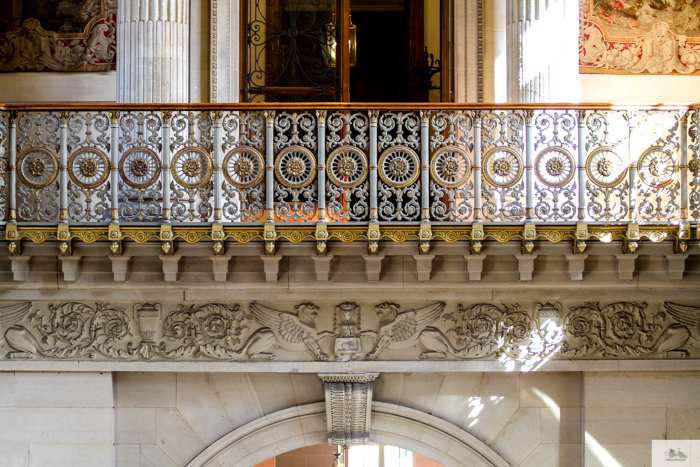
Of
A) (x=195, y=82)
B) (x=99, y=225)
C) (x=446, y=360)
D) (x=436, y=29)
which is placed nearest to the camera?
(x=99, y=225)

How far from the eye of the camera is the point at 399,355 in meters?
6.40

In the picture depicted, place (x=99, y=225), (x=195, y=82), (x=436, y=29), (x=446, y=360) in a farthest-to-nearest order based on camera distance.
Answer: (x=436, y=29) → (x=195, y=82) → (x=446, y=360) → (x=99, y=225)

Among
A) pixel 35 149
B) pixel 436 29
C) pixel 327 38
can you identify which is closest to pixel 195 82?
pixel 327 38

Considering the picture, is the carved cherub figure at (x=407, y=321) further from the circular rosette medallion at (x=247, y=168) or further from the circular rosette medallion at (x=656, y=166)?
the circular rosette medallion at (x=656, y=166)

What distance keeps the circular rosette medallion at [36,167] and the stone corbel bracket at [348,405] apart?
2.76 meters

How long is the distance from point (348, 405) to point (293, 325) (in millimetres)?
837

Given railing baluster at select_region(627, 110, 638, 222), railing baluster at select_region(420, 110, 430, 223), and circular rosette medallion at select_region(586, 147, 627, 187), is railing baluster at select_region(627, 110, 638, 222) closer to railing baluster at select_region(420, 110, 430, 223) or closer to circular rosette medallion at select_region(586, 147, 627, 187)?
circular rosette medallion at select_region(586, 147, 627, 187)

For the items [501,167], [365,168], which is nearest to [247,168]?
[365,168]

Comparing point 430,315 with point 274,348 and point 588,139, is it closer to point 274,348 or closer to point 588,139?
point 274,348

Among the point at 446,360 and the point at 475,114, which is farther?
the point at 446,360

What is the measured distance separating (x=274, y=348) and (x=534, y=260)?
7.61 ft

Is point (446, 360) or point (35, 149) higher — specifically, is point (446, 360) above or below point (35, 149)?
below

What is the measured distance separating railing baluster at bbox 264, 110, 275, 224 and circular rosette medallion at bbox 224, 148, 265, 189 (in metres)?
0.06

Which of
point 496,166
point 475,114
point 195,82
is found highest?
point 195,82
